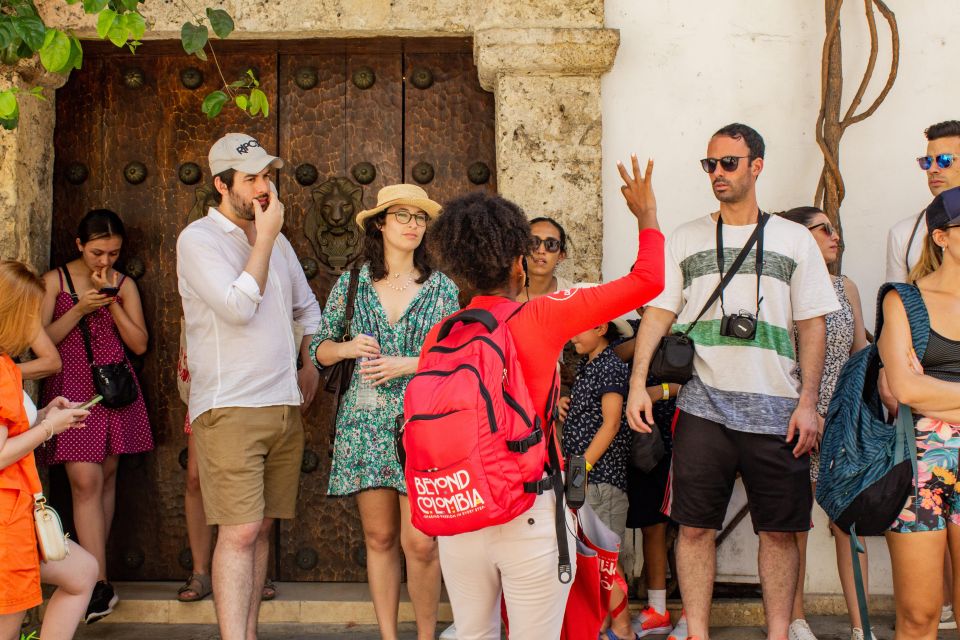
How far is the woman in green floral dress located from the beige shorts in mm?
222

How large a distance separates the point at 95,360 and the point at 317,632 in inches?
53.5

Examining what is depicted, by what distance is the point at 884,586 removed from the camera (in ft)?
13.2

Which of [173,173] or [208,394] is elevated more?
[173,173]

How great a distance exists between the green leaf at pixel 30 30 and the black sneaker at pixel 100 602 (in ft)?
6.67

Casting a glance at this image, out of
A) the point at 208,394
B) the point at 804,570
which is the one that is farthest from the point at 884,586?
the point at 208,394

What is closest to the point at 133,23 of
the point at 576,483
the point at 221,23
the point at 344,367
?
the point at 221,23

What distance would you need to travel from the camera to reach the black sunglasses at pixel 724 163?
10.9ft

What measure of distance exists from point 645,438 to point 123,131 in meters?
2.56

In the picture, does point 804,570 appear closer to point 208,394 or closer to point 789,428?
point 789,428

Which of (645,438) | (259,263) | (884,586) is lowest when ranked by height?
(884,586)

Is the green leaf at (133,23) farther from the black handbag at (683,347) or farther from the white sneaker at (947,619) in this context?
the white sneaker at (947,619)

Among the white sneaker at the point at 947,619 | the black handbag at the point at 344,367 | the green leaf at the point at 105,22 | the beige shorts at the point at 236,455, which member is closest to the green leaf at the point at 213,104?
the green leaf at the point at 105,22

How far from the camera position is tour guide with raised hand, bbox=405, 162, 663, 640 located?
2289mm

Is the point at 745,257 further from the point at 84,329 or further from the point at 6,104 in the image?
the point at 84,329
